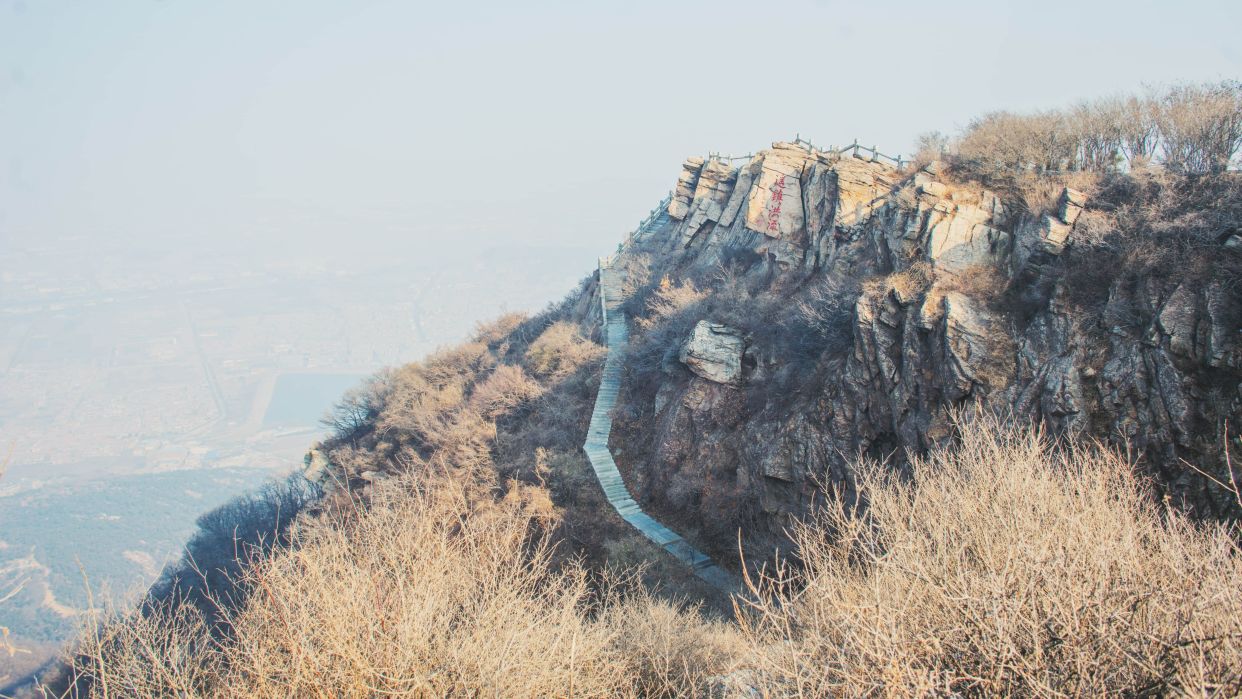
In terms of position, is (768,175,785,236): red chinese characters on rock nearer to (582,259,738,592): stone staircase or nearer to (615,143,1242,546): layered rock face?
(615,143,1242,546): layered rock face

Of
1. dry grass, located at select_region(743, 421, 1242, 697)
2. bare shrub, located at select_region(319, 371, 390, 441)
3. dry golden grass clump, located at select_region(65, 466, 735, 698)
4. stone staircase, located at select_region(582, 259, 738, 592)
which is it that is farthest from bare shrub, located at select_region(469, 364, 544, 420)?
dry grass, located at select_region(743, 421, 1242, 697)

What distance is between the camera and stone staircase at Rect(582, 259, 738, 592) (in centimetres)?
2116

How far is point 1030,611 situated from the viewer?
809 cm

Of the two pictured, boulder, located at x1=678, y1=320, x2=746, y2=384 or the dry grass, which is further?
boulder, located at x1=678, y1=320, x2=746, y2=384

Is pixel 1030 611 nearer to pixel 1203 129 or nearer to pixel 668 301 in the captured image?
pixel 1203 129

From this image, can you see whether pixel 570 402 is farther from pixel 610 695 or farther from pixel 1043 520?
pixel 1043 520

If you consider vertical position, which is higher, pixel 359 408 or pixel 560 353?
pixel 560 353

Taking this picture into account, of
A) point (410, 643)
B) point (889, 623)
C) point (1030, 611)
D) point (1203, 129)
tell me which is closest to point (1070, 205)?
point (1203, 129)

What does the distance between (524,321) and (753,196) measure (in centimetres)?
1830

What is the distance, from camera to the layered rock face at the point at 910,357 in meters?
13.5

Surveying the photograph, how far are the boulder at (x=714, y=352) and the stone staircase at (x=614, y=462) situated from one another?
4.60 meters

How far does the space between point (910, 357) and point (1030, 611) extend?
34.4 ft

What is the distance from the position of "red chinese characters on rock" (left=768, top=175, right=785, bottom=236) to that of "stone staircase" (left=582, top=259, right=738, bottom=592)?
790 centimetres

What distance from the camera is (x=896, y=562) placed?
10.1 metres
